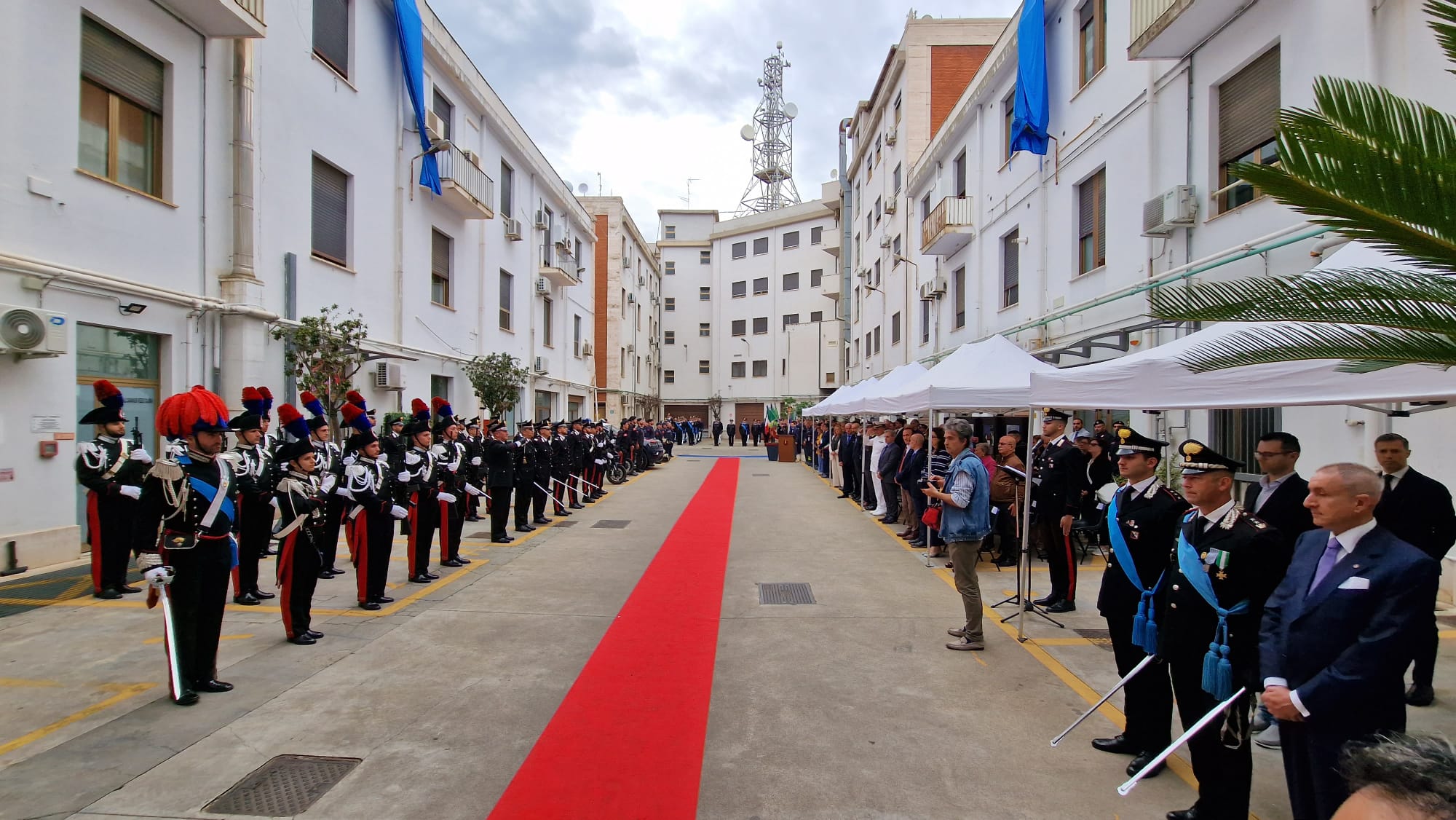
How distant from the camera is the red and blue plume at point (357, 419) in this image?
7.23 metres

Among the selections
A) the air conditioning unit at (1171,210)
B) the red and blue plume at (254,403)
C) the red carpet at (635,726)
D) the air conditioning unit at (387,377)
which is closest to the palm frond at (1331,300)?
the red carpet at (635,726)

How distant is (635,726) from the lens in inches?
178

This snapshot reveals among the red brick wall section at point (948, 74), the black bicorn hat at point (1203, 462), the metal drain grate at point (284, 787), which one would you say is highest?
the red brick wall section at point (948, 74)

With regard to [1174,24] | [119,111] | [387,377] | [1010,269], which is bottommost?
[387,377]

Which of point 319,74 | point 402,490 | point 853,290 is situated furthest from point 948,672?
point 853,290

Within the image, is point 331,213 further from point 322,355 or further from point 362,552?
point 362,552

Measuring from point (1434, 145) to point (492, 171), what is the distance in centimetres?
2227

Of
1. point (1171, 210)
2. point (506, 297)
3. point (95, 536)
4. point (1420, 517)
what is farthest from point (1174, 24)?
point (506, 297)

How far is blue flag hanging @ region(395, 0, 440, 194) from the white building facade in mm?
284

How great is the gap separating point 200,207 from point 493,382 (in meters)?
8.60

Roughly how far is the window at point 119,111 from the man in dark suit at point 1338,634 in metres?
12.2

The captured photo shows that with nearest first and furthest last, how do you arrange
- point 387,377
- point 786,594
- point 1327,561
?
point 1327,561 → point 786,594 → point 387,377

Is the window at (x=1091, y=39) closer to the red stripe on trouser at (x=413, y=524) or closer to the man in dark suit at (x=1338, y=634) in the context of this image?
the man in dark suit at (x=1338, y=634)

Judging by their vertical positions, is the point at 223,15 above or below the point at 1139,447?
above
